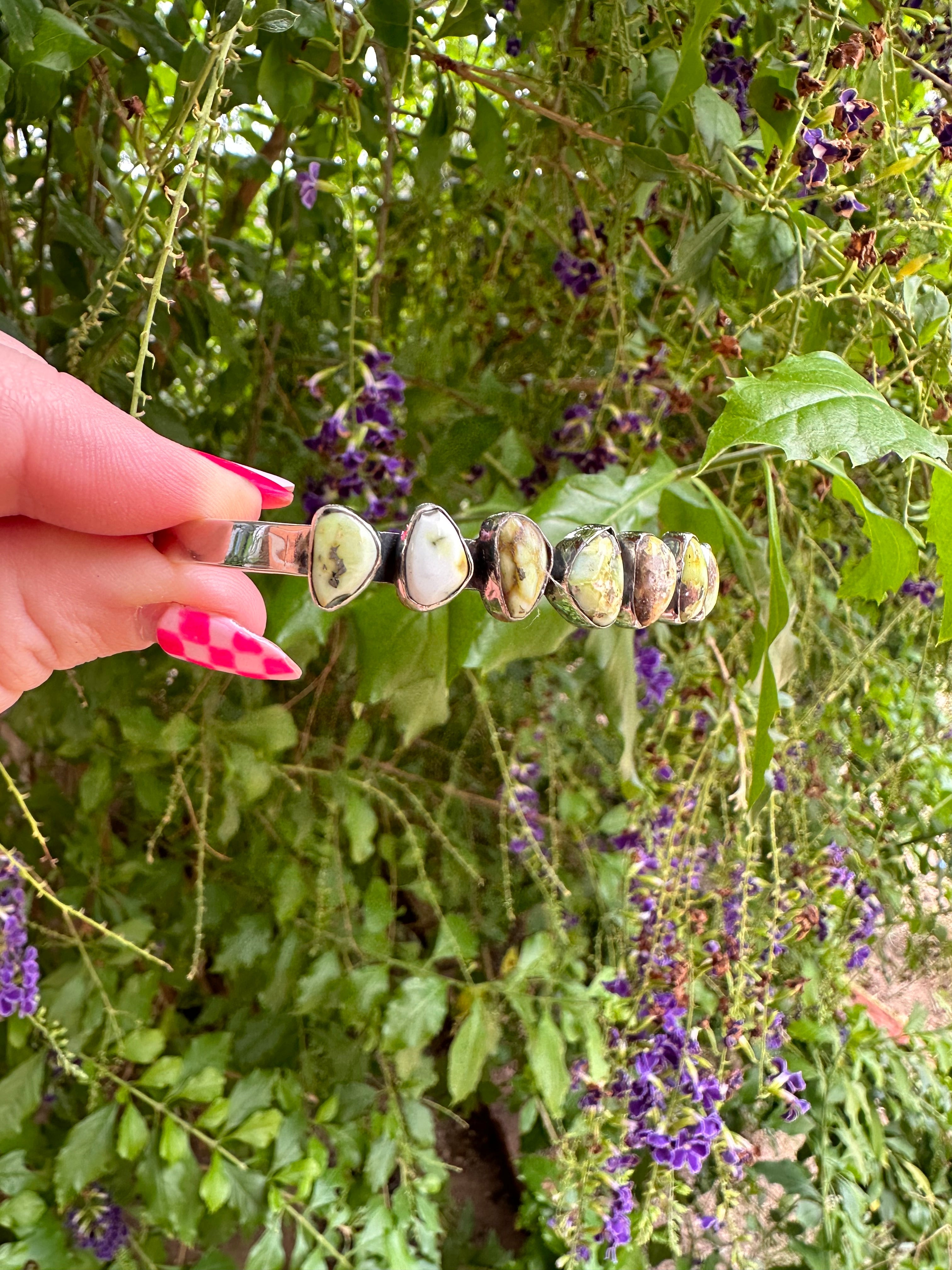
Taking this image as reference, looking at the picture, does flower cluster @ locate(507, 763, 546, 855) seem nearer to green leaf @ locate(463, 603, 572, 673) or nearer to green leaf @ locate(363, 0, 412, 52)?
green leaf @ locate(463, 603, 572, 673)

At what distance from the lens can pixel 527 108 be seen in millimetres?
524

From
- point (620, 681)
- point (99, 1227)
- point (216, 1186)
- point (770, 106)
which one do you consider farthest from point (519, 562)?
point (99, 1227)

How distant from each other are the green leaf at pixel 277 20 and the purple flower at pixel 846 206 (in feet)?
0.99

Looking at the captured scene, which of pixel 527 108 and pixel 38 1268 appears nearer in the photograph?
pixel 527 108

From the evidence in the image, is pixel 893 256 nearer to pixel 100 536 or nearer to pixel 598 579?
pixel 598 579

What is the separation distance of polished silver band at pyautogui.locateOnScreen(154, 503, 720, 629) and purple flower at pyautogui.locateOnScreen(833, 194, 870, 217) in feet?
0.81

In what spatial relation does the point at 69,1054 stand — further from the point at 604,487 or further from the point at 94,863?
the point at 604,487

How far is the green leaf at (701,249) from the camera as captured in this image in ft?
1.65

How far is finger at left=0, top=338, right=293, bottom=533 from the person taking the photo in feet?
0.93

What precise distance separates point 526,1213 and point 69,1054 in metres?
0.47

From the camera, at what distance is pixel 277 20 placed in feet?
1.24

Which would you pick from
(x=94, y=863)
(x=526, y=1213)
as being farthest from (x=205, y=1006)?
(x=526, y=1213)

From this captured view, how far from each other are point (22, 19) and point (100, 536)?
0.25m

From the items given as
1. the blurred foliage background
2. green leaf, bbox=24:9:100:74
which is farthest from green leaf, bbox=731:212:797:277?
green leaf, bbox=24:9:100:74
